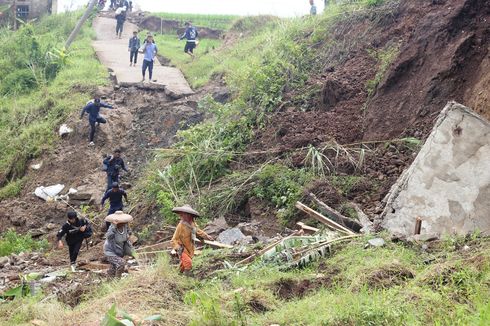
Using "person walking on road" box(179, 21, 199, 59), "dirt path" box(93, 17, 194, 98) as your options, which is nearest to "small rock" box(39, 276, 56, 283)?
"dirt path" box(93, 17, 194, 98)

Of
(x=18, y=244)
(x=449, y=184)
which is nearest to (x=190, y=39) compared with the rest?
(x=18, y=244)

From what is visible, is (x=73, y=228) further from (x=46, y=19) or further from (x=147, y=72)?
(x=46, y=19)

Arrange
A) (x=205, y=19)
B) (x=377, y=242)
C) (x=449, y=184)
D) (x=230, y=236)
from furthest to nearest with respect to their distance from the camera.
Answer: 1. (x=205, y=19)
2. (x=230, y=236)
3. (x=449, y=184)
4. (x=377, y=242)

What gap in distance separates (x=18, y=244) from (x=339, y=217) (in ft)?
18.6

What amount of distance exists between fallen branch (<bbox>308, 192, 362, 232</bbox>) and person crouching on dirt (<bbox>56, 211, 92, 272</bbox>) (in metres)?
3.10

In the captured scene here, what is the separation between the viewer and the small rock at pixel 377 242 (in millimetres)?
8156

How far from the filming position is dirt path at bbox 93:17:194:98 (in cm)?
1880

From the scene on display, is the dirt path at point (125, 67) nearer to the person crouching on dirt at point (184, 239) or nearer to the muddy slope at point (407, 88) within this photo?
the muddy slope at point (407, 88)

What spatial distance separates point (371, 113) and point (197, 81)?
804 cm

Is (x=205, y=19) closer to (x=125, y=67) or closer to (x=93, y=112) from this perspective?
(x=125, y=67)

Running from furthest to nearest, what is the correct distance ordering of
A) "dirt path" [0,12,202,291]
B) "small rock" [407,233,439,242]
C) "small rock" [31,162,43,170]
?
"small rock" [31,162,43,170] < "dirt path" [0,12,202,291] < "small rock" [407,233,439,242]

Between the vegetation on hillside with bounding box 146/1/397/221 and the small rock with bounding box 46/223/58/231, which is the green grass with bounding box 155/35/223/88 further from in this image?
the small rock with bounding box 46/223/58/231

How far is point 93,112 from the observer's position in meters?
15.6

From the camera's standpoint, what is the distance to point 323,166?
11.3 m
